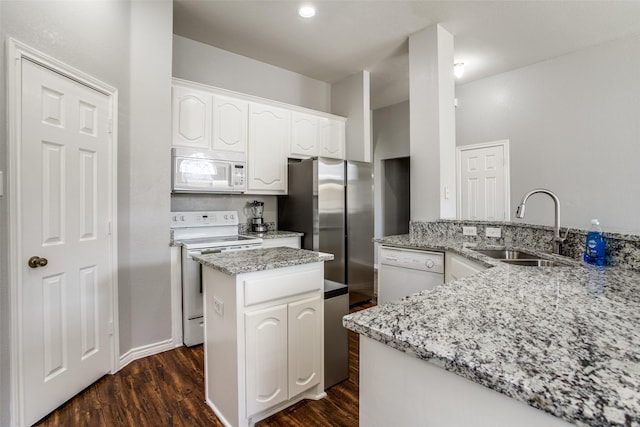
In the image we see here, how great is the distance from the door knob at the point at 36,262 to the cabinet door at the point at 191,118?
1.48m

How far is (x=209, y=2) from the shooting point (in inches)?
107

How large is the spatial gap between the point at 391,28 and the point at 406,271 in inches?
94.8

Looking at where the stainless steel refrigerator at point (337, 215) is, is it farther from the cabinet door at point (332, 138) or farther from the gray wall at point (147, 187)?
the gray wall at point (147, 187)

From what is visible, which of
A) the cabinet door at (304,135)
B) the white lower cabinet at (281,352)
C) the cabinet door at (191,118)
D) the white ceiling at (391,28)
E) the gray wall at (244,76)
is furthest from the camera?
the cabinet door at (304,135)

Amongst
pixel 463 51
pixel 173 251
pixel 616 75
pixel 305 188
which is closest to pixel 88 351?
pixel 173 251

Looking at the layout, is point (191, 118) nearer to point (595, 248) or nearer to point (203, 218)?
point (203, 218)

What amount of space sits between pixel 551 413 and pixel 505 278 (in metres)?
0.87

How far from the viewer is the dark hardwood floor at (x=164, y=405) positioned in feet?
5.65

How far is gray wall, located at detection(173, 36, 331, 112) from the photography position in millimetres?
3375

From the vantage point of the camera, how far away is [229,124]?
3.27m

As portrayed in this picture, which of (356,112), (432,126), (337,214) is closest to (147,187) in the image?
(337,214)

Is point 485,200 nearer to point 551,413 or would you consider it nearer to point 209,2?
point 209,2

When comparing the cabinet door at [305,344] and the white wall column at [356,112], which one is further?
the white wall column at [356,112]

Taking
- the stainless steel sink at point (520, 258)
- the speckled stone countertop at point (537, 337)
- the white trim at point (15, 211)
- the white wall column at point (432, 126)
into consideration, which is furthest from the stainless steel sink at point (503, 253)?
the white trim at point (15, 211)
